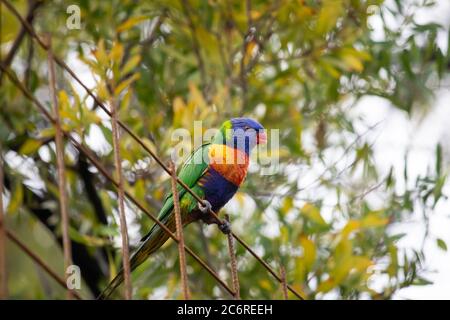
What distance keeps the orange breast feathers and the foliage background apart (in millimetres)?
494

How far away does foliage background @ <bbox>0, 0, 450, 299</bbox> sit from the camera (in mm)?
3895

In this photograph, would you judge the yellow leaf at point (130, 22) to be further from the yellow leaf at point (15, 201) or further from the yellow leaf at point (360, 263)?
the yellow leaf at point (360, 263)

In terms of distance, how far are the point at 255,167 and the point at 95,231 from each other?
0.97 meters

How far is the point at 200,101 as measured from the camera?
402 cm

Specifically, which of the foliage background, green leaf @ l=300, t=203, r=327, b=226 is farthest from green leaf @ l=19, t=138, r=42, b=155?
green leaf @ l=300, t=203, r=327, b=226

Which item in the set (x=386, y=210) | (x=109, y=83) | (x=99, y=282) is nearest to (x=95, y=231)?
(x=99, y=282)

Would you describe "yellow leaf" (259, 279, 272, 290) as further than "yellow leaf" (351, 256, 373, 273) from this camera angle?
Yes

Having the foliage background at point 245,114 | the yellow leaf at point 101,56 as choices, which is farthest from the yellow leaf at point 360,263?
the yellow leaf at point 101,56

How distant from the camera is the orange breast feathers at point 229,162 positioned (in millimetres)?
3373

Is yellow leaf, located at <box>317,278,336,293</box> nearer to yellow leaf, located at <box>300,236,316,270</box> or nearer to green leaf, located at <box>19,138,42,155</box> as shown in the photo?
yellow leaf, located at <box>300,236,316,270</box>

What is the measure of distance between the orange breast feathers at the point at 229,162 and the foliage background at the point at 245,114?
1.62ft

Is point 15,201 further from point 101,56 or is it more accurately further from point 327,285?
point 327,285
